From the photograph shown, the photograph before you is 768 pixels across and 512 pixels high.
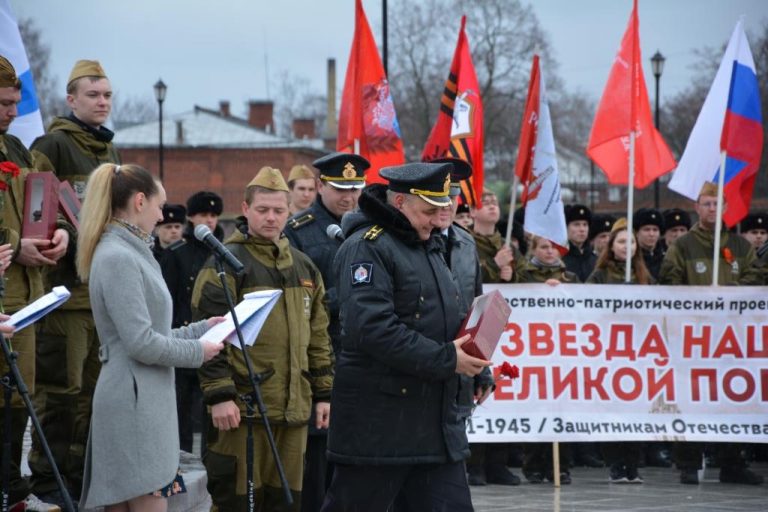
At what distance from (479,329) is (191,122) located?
205 feet

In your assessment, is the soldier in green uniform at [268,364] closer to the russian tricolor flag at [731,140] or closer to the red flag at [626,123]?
the russian tricolor flag at [731,140]

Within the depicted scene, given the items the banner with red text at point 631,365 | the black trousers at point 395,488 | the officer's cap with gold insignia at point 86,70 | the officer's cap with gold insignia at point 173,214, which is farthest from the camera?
the officer's cap with gold insignia at point 173,214

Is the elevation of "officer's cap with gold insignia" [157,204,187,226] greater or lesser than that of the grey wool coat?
greater

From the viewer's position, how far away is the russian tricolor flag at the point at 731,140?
487 inches

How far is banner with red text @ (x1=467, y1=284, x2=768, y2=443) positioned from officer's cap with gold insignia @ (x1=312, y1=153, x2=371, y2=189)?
301cm

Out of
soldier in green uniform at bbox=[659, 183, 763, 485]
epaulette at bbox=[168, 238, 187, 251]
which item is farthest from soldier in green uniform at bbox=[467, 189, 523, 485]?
epaulette at bbox=[168, 238, 187, 251]

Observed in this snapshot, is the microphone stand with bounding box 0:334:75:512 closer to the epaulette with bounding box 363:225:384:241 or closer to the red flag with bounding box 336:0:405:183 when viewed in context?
the epaulette with bounding box 363:225:384:241

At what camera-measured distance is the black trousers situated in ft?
20.0

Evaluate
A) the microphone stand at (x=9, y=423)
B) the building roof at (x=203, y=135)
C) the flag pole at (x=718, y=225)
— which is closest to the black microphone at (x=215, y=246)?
the microphone stand at (x=9, y=423)

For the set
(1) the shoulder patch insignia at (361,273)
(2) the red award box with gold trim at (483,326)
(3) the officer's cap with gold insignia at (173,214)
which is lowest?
(2) the red award box with gold trim at (483,326)

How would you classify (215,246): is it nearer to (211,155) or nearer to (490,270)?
(490,270)

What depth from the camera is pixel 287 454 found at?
7.29 meters

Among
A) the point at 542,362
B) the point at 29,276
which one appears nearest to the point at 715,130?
the point at 542,362

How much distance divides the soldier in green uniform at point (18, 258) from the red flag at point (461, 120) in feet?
18.3
